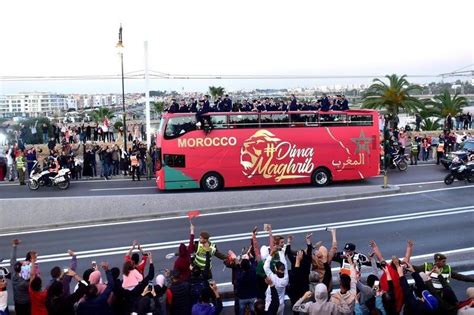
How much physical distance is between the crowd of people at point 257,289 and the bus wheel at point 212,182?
49.9 feet

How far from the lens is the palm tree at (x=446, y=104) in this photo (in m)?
47.2

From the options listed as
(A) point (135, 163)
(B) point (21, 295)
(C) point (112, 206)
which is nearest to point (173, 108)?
(A) point (135, 163)

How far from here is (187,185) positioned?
25453mm

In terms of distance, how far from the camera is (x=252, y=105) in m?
26.0

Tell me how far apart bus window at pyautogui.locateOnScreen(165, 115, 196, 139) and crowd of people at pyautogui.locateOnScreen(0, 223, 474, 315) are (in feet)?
49.0

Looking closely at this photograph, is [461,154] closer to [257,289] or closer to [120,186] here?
[120,186]

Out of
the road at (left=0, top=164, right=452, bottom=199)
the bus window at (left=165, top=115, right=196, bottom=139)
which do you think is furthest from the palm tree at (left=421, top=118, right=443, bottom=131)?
the bus window at (left=165, top=115, right=196, bottom=139)

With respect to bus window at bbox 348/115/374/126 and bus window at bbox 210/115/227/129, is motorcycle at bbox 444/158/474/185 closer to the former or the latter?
bus window at bbox 348/115/374/126

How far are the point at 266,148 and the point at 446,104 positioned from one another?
27313 millimetres

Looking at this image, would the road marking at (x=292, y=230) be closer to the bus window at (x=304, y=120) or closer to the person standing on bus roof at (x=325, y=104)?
the bus window at (x=304, y=120)

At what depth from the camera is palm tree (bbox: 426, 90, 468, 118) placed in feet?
155

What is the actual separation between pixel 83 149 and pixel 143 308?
23.8 metres

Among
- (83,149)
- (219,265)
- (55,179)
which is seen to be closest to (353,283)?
(219,265)

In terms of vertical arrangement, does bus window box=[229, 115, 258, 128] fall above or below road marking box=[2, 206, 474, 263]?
above
